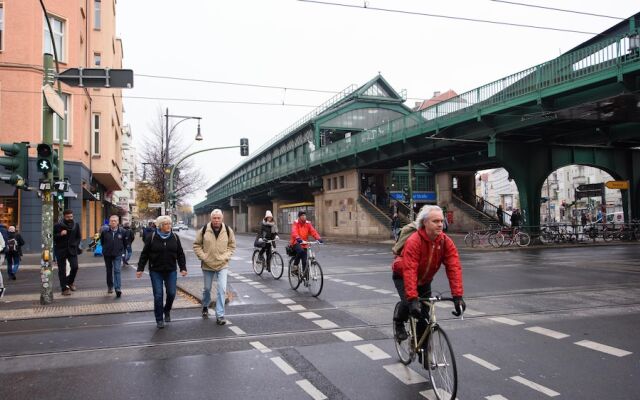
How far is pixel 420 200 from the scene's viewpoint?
147 ft

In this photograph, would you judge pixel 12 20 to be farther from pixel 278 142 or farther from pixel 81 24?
pixel 278 142

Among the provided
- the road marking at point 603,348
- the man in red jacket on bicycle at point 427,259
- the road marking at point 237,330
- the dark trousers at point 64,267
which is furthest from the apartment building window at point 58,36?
the road marking at point 603,348

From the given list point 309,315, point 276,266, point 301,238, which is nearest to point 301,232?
point 301,238

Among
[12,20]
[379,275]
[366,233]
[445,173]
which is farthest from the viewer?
[445,173]

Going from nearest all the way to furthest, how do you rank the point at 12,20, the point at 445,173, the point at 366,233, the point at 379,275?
the point at 379,275, the point at 12,20, the point at 366,233, the point at 445,173

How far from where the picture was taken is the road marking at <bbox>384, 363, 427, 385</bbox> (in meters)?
4.82

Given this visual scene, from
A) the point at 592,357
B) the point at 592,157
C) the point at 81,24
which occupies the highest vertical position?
the point at 81,24

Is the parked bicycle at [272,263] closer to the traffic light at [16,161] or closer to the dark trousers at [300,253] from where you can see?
the dark trousers at [300,253]

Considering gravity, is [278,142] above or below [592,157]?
above

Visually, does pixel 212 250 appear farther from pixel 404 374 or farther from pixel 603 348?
pixel 603 348

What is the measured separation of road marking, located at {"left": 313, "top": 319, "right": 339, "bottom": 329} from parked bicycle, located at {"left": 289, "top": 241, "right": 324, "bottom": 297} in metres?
2.33

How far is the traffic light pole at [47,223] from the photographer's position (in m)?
9.43

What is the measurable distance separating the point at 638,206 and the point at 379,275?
26.9 m

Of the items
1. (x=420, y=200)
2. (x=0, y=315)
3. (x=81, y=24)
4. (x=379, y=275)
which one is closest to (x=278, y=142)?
(x=420, y=200)
